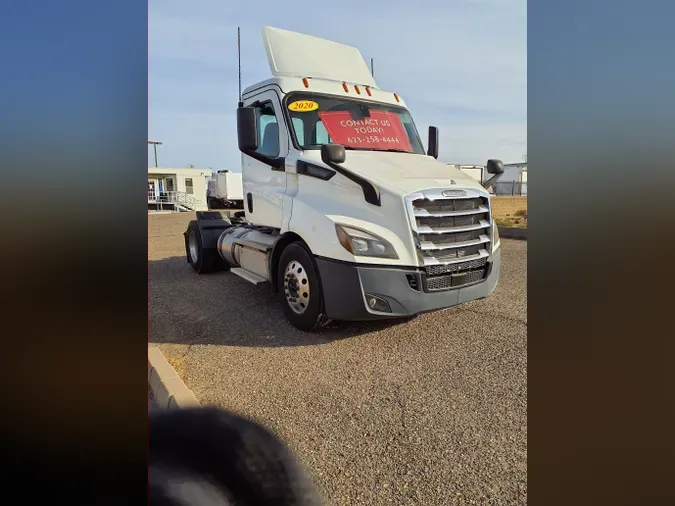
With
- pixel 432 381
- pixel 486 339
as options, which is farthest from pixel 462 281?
pixel 432 381

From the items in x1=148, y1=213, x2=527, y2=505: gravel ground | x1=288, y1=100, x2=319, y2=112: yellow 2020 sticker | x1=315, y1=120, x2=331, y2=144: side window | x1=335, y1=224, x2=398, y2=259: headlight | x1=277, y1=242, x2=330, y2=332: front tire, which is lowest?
x1=148, y1=213, x2=527, y2=505: gravel ground

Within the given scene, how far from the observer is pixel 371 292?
4215 millimetres

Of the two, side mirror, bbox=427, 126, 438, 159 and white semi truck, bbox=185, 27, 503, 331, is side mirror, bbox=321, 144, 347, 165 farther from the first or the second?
side mirror, bbox=427, 126, 438, 159

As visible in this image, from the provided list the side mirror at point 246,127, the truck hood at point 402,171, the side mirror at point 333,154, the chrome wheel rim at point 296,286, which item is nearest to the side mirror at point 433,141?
the truck hood at point 402,171

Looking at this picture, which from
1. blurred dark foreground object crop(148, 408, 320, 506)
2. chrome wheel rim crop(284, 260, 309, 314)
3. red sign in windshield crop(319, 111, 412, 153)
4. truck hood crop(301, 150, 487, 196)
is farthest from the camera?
red sign in windshield crop(319, 111, 412, 153)

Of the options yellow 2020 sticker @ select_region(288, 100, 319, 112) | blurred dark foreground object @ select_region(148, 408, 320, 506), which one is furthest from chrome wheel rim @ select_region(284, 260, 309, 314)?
blurred dark foreground object @ select_region(148, 408, 320, 506)

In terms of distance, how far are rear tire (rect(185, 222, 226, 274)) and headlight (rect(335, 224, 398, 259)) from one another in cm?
470

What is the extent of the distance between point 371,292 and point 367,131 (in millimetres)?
2335

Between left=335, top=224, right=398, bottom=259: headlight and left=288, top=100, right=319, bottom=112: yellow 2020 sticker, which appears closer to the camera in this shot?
left=335, top=224, right=398, bottom=259: headlight

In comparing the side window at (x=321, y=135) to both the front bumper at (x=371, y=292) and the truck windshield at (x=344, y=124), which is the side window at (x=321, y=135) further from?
the front bumper at (x=371, y=292)

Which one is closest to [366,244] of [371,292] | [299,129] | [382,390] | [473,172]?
[371,292]

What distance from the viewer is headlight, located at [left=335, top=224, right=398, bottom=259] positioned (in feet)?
13.9
